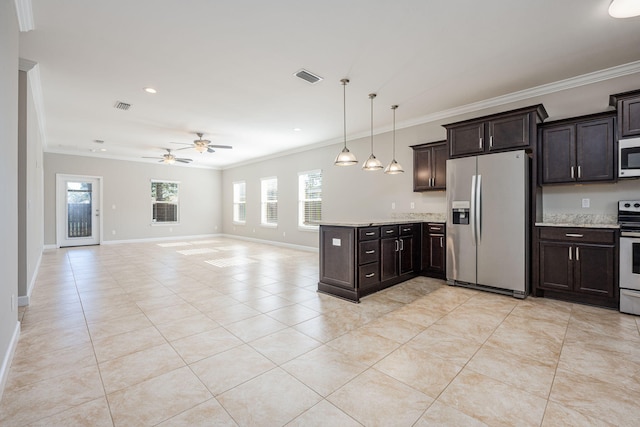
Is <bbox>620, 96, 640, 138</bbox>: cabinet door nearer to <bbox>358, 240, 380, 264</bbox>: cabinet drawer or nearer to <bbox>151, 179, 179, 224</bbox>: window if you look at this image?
<bbox>358, 240, 380, 264</bbox>: cabinet drawer

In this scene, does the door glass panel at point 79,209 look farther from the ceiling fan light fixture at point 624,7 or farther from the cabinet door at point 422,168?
the ceiling fan light fixture at point 624,7

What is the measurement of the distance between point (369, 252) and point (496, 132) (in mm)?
2424

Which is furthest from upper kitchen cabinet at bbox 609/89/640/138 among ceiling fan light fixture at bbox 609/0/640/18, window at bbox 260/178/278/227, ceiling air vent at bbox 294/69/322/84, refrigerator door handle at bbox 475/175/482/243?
window at bbox 260/178/278/227

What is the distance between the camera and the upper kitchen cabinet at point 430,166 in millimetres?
4935

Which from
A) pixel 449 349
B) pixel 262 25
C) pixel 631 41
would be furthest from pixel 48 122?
pixel 631 41

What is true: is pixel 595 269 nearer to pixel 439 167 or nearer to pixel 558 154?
pixel 558 154

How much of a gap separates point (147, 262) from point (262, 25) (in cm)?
542

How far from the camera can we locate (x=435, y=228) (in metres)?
4.85

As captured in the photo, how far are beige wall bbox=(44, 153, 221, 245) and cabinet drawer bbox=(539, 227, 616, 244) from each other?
10.5 m

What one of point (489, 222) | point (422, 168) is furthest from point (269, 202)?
point (489, 222)

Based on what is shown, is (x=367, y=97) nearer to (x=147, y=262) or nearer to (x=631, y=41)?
(x=631, y=41)

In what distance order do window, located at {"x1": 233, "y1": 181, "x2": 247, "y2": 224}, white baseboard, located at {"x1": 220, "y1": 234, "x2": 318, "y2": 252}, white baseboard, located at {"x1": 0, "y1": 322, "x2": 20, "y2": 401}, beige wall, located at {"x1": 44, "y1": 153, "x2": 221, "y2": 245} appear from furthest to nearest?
window, located at {"x1": 233, "y1": 181, "x2": 247, "y2": 224}
beige wall, located at {"x1": 44, "y1": 153, "x2": 221, "y2": 245}
white baseboard, located at {"x1": 220, "y1": 234, "x2": 318, "y2": 252}
white baseboard, located at {"x1": 0, "y1": 322, "x2": 20, "y2": 401}

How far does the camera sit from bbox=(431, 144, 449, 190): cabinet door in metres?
4.91

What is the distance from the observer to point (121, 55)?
3.29 meters
